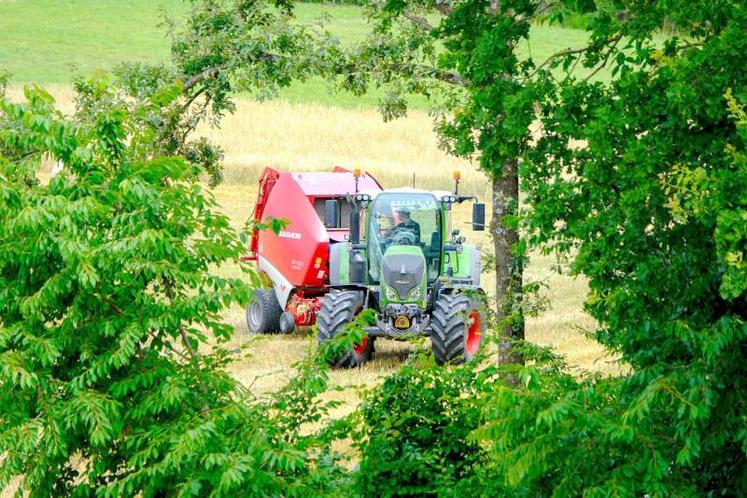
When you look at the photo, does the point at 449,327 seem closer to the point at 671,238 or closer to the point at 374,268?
the point at 374,268

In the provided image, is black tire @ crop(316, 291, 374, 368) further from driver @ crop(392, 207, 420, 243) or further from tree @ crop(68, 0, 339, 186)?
tree @ crop(68, 0, 339, 186)

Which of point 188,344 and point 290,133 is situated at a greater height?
point 290,133

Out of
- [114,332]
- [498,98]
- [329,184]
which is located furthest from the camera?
[329,184]

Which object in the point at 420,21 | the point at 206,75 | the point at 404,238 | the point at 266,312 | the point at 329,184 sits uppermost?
the point at 420,21

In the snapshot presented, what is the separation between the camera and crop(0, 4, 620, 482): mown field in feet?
63.5

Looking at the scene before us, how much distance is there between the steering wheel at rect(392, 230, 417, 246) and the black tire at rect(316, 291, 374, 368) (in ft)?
3.01

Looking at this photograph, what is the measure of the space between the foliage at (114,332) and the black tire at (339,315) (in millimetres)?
8207

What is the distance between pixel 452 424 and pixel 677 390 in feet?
9.25

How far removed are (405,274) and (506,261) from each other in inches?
141

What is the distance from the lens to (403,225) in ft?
58.1

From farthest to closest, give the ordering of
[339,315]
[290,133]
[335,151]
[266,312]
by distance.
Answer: [290,133]
[335,151]
[266,312]
[339,315]

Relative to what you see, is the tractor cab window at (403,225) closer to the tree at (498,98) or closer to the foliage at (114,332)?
the tree at (498,98)

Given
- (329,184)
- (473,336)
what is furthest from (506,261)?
(329,184)

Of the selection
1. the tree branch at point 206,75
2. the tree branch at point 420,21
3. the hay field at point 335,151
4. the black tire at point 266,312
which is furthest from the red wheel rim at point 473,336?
the hay field at point 335,151
